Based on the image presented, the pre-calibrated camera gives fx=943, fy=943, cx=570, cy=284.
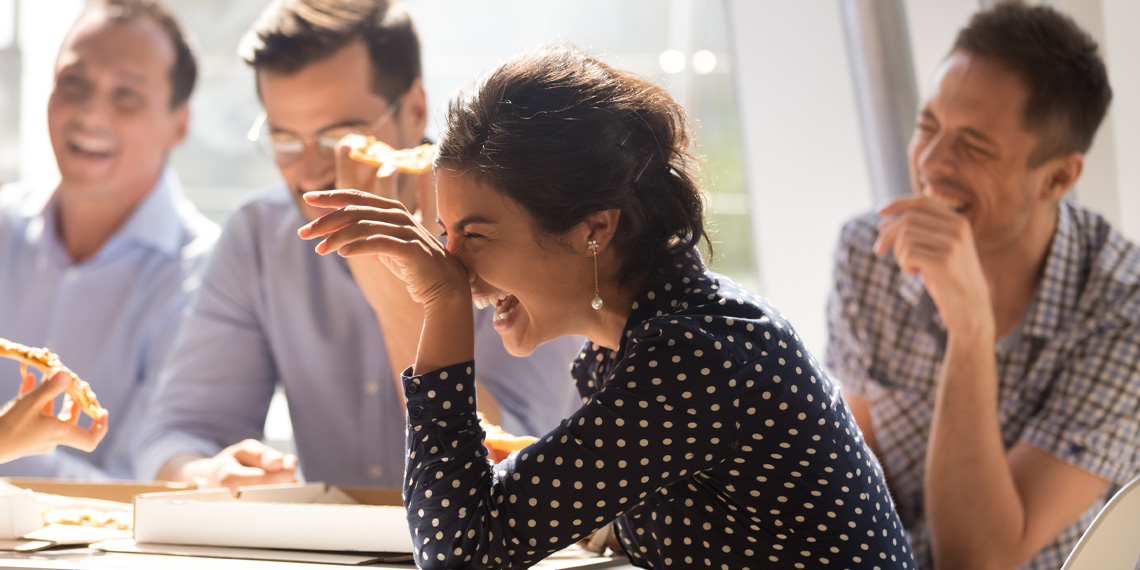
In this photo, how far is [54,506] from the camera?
59.9 inches

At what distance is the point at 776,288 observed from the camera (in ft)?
11.4

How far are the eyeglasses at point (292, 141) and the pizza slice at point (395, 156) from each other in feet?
0.49

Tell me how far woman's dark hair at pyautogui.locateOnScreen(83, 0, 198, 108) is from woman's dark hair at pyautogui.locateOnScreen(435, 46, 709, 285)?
6.51 ft

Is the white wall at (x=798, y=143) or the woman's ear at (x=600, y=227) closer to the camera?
the woman's ear at (x=600, y=227)

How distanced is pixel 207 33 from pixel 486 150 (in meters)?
4.27

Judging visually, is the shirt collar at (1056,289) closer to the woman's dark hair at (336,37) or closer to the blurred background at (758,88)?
the blurred background at (758,88)

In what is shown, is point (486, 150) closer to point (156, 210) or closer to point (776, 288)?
point (156, 210)

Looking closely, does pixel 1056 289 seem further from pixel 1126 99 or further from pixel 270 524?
pixel 270 524

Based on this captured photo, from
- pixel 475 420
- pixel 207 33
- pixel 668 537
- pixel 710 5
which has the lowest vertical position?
pixel 668 537

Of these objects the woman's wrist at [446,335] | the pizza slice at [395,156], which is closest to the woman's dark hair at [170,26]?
the pizza slice at [395,156]

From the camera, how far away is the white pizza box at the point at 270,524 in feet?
4.16

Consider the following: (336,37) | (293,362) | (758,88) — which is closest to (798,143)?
(758,88)

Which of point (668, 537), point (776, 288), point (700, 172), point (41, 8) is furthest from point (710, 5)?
point (668, 537)

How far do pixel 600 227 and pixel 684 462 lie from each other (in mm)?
331
